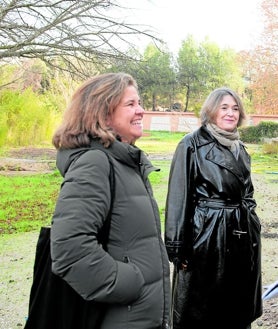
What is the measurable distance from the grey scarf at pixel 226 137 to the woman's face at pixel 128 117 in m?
1.06

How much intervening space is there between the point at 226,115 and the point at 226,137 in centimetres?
13

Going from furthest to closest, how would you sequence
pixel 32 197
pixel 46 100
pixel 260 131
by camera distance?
pixel 260 131 < pixel 46 100 < pixel 32 197

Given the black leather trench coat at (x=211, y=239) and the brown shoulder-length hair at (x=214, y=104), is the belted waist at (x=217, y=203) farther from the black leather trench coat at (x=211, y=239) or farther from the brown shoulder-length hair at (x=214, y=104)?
the brown shoulder-length hair at (x=214, y=104)

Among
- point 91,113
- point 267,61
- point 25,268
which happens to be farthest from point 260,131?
point 91,113

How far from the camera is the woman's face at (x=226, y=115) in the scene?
8.79ft

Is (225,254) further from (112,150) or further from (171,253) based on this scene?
(112,150)

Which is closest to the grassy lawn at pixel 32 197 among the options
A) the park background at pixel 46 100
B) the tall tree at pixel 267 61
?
the park background at pixel 46 100

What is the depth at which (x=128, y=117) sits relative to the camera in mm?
1608

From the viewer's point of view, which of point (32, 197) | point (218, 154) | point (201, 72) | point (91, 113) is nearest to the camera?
point (91, 113)

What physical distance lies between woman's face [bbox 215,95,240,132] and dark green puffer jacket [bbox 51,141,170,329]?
1.18 meters

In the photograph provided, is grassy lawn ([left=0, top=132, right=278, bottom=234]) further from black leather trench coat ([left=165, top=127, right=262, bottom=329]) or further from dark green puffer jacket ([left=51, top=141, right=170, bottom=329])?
dark green puffer jacket ([left=51, top=141, right=170, bottom=329])

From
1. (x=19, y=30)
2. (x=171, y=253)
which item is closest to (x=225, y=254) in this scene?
(x=171, y=253)

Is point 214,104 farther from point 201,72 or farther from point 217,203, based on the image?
point 201,72

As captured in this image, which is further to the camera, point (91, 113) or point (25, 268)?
point (25, 268)
